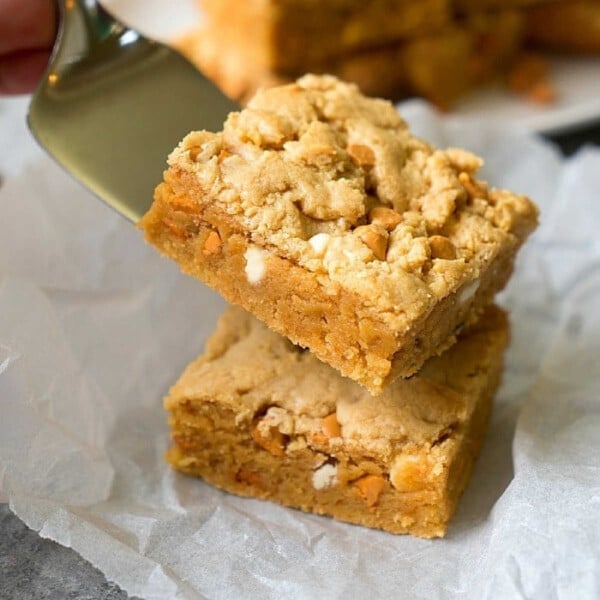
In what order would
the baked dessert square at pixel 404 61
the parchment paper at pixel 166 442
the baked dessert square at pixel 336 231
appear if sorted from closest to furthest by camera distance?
the baked dessert square at pixel 336 231 → the parchment paper at pixel 166 442 → the baked dessert square at pixel 404 61

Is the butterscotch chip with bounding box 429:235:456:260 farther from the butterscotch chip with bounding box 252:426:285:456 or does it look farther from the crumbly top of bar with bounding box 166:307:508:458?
the butterscotch chip with bounding box 252:426:285:456

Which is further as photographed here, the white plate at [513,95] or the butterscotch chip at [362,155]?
the white plate at [513,95]

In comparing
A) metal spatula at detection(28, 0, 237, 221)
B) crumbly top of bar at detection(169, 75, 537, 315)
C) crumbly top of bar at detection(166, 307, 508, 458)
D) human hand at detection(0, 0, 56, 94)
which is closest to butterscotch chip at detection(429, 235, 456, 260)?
crumbly top of bar at detection(169, 75, 537, 315)

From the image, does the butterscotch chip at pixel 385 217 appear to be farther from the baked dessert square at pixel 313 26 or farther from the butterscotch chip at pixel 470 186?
the baked dessert square at pixel 313 26

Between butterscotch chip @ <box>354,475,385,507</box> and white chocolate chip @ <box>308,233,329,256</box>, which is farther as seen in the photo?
butterscotch chip @ <box>354,475,385,507</box>

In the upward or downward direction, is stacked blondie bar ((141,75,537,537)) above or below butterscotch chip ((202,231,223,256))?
below

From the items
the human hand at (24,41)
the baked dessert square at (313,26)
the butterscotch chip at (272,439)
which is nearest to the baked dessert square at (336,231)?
the butterscotch chip at (272,439)

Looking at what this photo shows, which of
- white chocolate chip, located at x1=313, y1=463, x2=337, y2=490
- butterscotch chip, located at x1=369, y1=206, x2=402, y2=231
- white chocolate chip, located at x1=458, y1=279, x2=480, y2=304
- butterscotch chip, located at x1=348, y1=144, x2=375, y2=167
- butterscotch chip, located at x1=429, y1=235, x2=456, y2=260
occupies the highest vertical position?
butterscotch chip, located at x1=348, y1=144, x2=375, y2=167
